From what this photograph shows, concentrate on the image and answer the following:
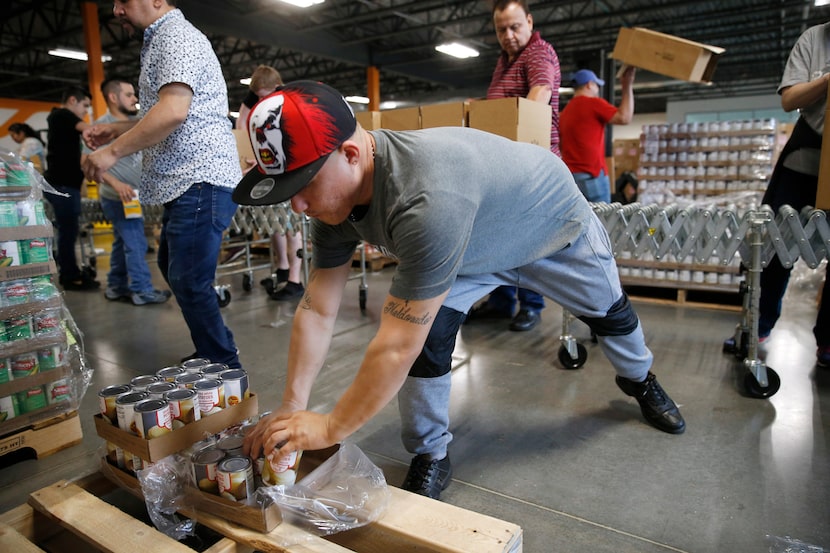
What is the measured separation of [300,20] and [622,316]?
40.3 feet

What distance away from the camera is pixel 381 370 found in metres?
1.08

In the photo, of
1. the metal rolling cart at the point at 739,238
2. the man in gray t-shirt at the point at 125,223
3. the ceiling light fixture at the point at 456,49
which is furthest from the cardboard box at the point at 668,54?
the ceiling light fixture at the point at 456,49

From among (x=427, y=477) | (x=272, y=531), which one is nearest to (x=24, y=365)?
(x=272, y=531)

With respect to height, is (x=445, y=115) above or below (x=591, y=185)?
above

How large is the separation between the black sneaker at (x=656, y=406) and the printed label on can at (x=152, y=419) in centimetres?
162

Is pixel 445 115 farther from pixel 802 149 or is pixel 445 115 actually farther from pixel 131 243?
pixel 131 243

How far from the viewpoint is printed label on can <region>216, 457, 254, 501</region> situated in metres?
1.21

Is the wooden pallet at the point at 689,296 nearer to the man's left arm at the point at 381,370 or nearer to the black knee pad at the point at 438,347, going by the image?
the black knee pad at the point at 438,347

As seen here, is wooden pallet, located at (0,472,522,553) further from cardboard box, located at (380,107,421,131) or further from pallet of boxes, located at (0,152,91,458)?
cardboard box, located at (380,107,421,131)

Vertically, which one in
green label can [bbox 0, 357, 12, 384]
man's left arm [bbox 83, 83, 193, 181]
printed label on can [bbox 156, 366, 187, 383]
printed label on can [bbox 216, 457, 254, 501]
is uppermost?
man's left arm [bbox 83, 83, 193, 181]

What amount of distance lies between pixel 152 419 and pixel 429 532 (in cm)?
75

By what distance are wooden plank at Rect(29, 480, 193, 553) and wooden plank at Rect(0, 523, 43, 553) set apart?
0.08 meters

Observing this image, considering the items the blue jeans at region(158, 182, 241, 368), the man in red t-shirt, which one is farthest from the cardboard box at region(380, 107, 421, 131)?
the man in red t-shirt

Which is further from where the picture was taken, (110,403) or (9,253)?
(9,253)
